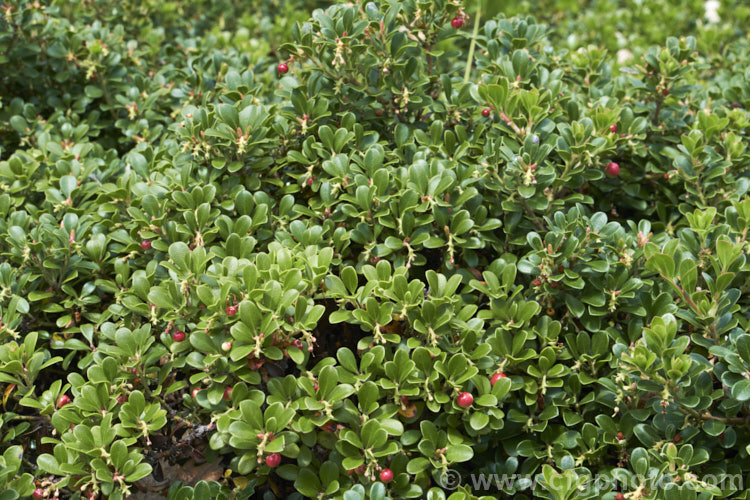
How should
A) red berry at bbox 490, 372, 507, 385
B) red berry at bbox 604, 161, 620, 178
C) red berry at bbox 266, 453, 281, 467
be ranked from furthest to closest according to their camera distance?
red berry at bbox 604, 161, 620, 178 → red berry at bbox 490, 372, 507, 385 → red berry at bbox 266, 453, 281, 467

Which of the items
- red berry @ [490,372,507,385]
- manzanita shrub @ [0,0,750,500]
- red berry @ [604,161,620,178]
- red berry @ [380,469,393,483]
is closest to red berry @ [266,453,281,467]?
manzanita shrub @ [0,0,750,500]

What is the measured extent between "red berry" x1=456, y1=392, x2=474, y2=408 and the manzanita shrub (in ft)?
0.05

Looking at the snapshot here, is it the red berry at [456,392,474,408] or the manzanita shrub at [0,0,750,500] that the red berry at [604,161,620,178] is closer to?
the manzanita shrub at [0,0,750,500]

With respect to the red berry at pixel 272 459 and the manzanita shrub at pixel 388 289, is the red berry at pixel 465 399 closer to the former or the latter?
the manzanita shrub at pixel 388 289

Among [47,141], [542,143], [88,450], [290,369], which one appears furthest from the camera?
[47,141]

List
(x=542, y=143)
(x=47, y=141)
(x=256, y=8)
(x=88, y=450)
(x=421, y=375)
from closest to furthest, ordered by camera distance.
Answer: (x=88, y=450)
(x=421, y=375)
(x=542, y=143)
(x=47, y=141)
(x=256, y=8)

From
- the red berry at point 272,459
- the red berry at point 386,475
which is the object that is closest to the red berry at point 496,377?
the red berry at point 386,475

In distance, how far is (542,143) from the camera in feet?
7.59

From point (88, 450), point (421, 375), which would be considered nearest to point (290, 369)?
point (421, 375)

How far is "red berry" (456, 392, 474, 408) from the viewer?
1861 mm

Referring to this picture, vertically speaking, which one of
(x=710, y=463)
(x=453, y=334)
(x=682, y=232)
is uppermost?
(x=682, y=232)

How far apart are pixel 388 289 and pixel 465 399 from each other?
382 millimetres

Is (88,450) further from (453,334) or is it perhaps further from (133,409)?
(453,334)

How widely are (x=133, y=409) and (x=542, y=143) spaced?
1.57 meters
